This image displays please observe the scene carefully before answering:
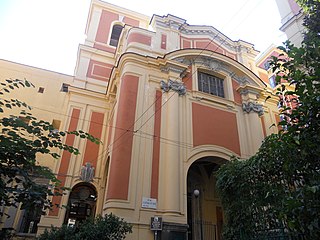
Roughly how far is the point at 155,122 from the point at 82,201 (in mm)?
5912

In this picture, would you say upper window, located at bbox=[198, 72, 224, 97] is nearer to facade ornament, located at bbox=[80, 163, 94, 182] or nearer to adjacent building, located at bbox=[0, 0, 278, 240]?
adjacent building, located at bbox=[0, 0, 278, 240]

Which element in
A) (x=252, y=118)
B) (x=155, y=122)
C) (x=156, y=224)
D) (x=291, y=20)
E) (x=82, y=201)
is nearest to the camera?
(x=156, y=224)

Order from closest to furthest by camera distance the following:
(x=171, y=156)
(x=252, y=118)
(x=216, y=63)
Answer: (x=171, y=156)
(x=252, y=118)
(x=216, y=63)

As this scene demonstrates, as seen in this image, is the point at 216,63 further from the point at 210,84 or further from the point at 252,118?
the point at 252,118

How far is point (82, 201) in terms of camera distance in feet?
44.2

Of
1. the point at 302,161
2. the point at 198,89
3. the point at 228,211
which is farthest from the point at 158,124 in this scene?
the point at 302,161

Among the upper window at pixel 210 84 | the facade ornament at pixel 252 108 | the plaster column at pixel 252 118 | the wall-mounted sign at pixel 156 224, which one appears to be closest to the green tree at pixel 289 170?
the wall-mounted sign at pixel 156 224

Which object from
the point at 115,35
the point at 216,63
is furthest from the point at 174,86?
the point at 115,35

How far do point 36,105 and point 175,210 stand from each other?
35.3ft

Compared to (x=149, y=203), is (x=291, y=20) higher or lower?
higher

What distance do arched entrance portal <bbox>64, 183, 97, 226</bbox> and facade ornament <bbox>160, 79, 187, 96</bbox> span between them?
632cm

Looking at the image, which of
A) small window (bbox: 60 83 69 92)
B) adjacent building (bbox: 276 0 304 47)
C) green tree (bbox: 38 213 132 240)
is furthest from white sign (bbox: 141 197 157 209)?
small window (bbox: 60 83 69 92)

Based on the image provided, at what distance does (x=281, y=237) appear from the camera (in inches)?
227

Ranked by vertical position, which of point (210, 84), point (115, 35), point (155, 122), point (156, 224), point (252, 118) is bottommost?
point (156, 224)
